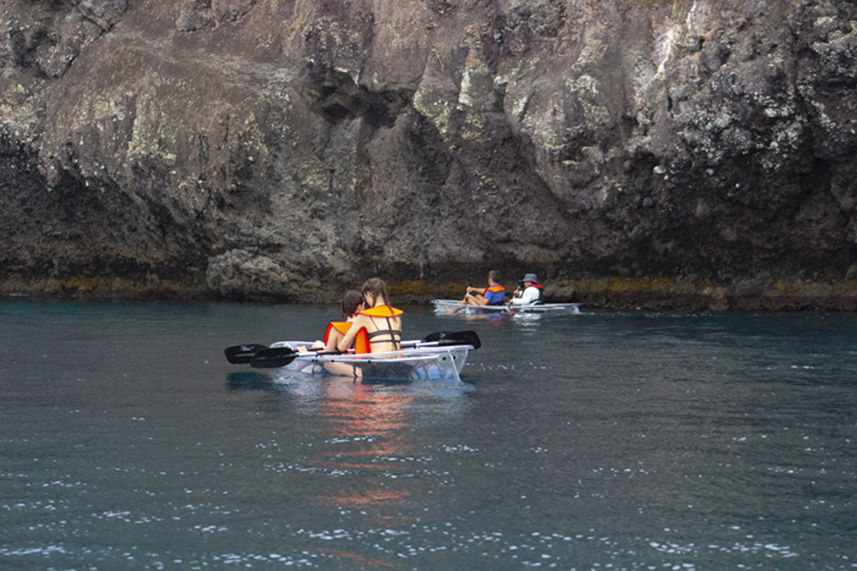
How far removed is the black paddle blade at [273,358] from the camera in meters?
14.5

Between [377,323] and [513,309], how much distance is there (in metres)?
12.6

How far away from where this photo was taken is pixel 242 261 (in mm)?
33625

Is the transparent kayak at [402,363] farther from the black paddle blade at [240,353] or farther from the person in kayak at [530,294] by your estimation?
the person in kayak at [530,294]

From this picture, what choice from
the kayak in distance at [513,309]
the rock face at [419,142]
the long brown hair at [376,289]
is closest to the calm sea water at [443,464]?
the long brown hair at [376,289]

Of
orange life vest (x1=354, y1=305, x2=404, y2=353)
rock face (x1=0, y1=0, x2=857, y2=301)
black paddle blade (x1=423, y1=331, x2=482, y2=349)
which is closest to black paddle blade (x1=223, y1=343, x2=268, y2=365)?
orange life vest (x1=354, y1=305, x2=404, y2=353)

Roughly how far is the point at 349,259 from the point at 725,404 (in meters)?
21.9

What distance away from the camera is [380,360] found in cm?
1401

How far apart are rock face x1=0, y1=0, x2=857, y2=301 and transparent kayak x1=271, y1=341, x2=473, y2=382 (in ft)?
41.9

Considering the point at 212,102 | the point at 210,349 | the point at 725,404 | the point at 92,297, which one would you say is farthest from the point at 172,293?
the point at 725,404

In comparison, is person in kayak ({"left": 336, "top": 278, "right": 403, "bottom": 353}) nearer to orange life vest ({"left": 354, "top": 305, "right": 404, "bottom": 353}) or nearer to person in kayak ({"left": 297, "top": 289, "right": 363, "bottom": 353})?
orange life vest ({"left": 354, "top": 305, "right": 404, "bottom": 353})

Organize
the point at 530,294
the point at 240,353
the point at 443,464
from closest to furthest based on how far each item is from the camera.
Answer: the point at 443,464, the point at 240,353, the point at 530,294

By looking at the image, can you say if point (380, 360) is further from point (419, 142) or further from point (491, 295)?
point (419, 142)

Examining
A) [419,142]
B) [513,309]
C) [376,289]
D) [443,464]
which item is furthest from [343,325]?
[419,142]

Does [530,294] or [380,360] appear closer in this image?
[380,360]
